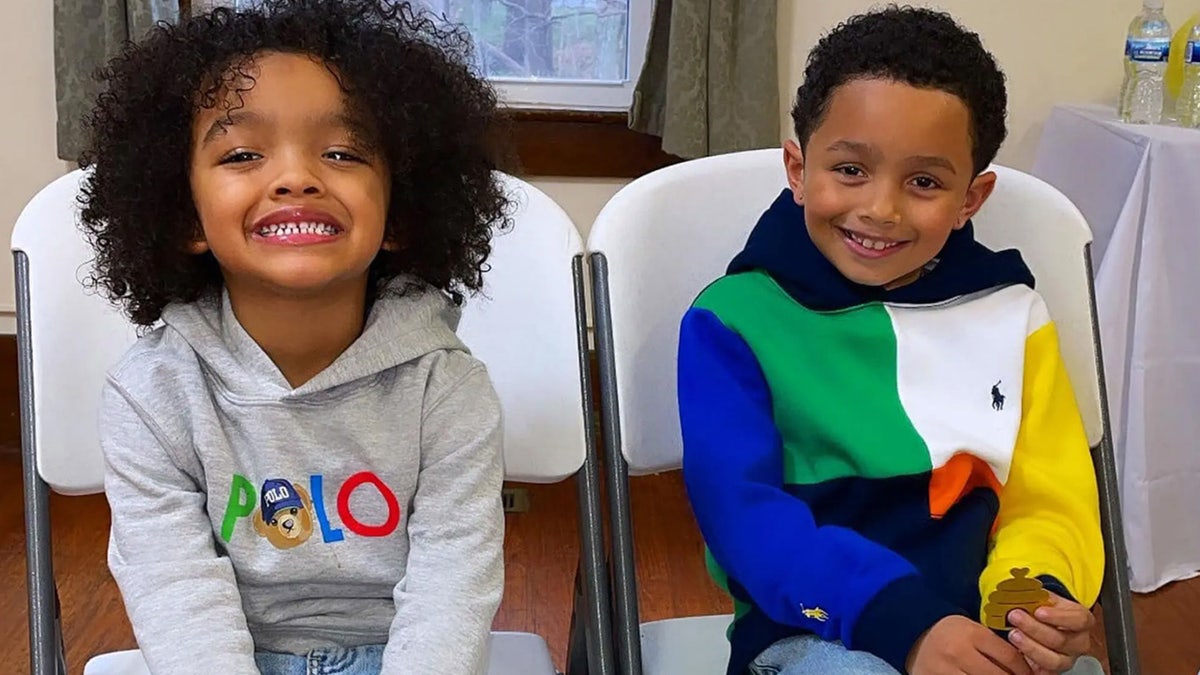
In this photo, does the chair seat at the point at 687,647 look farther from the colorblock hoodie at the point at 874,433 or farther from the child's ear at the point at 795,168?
the child's ear at the point at 795,168

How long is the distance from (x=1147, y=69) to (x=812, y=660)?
1.68m

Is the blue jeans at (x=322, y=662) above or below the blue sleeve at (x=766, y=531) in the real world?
below

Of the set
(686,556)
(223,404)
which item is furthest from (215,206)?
(686,556)

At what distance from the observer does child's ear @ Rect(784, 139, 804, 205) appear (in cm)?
121

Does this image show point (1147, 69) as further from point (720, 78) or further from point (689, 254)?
point (689, 254)

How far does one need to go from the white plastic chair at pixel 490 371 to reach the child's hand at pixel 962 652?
322mm

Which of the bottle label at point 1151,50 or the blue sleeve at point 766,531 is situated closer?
the blue sleeve at point 766,531

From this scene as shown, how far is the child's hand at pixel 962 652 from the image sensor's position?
960 mm

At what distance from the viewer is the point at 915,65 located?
114cm

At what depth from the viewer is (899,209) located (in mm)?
1135

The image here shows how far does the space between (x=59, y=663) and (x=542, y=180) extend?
158cm

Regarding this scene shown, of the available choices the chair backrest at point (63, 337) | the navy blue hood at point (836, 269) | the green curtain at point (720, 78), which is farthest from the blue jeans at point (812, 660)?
the green curtain at point (720, 78)

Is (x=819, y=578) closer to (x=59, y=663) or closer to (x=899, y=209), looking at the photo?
(x=899, y=209)

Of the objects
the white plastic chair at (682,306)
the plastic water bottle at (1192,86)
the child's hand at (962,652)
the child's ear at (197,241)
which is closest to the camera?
the child's hand at (962,652)
